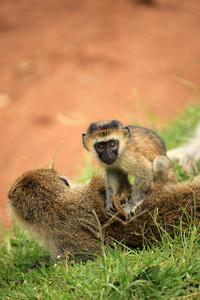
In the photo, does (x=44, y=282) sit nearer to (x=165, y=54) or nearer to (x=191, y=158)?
(x=191, y=158)

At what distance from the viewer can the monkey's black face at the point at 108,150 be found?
4555mm

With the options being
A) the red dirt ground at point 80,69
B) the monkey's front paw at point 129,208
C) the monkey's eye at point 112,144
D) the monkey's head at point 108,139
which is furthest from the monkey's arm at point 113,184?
the red dirt ground at point 80,69

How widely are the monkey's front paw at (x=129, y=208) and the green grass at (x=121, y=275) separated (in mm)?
345

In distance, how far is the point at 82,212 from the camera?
4.30 metres

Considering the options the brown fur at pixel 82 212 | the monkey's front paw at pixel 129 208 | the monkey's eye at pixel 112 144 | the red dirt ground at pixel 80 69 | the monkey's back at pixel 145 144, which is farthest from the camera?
the red dirt ground at pixel 80 69

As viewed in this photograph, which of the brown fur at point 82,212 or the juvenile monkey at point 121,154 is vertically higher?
the juvenile monkey at point 121,154

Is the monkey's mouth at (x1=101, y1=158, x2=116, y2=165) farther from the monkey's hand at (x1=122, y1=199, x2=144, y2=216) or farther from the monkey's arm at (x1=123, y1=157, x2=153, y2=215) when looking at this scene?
the monkey's hand at (x1=122, y1=199, x2=144, y2=216)

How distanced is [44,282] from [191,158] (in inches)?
121

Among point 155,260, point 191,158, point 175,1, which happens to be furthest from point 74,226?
point 175,1

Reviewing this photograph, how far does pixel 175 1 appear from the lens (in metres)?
17.4

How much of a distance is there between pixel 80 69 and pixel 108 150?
9734 mm

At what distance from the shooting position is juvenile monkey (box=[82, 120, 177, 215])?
Answer: 4.55 meters

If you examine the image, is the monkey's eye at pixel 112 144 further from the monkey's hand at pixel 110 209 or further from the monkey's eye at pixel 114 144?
the monkey's hand at pixel 110 209

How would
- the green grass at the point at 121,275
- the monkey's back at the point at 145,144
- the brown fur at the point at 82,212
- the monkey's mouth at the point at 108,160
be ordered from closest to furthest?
the green grass at the point at 121,275, the brown fur at the point at 82,212, the monkey's mouth at the point at 108,160, the monkey's back at the point at 145,144
